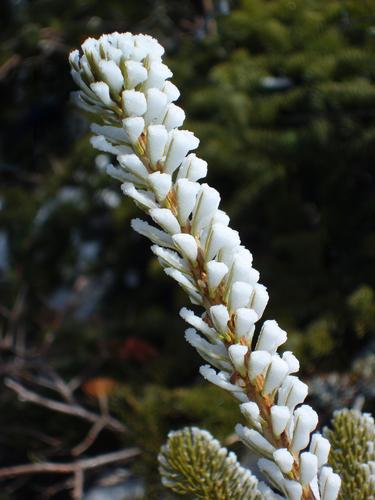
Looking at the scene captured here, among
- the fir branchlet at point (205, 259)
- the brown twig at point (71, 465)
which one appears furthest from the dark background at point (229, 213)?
the fir branchlet at point (205, 259)

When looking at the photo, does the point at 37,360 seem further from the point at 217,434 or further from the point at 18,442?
the point at 217,434

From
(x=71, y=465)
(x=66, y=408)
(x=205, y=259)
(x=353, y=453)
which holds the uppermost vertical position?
(x=205, y=259)

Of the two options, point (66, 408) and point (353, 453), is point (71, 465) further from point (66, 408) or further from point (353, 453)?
point (353, 453)

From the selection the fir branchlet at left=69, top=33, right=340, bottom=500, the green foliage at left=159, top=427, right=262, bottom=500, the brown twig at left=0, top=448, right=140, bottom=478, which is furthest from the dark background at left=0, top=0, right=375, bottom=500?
the fir branchlet at left=69, top=33, right=340, bottom=500

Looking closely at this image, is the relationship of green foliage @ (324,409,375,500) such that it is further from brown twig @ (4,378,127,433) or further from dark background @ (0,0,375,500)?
brown twig @ (4,378,127,433)

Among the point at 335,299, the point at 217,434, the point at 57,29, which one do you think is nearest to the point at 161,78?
the point at 217,434

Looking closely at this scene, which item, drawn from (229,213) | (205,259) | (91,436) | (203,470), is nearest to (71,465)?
(91,436)
